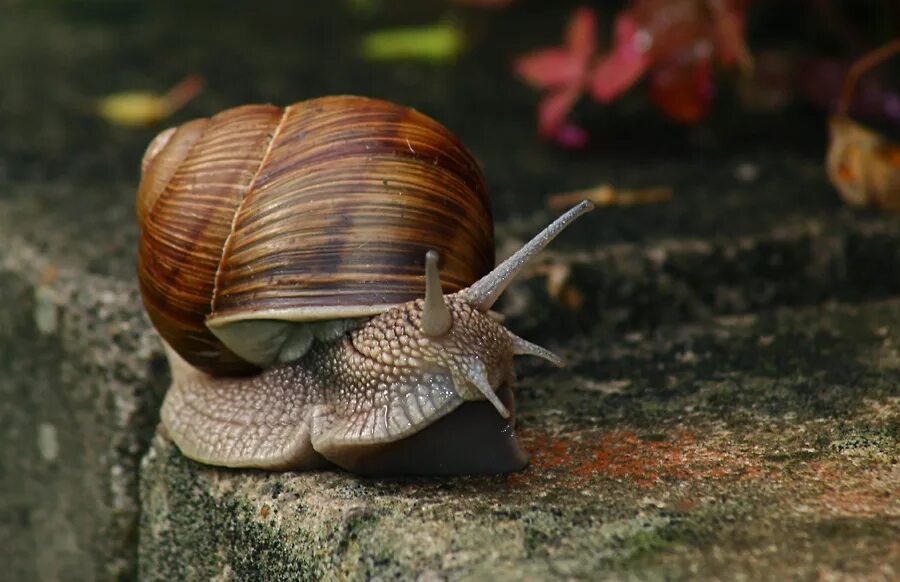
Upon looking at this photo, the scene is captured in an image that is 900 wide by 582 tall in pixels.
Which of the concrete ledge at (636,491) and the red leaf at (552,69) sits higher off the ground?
the red leaf at (552,69)

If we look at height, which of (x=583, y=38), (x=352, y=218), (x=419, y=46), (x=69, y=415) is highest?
(x=583, y=38)

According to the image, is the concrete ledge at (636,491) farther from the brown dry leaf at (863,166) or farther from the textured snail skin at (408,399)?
the brown dry leaf at (863,166)

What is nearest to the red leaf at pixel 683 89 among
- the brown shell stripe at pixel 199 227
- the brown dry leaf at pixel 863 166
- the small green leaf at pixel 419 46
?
the brown dry leaf at pixel 863 166

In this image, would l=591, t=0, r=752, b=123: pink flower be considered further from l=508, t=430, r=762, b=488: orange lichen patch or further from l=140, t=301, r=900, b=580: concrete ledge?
l=508, t=430, r=762, b=488: orange lichen patch

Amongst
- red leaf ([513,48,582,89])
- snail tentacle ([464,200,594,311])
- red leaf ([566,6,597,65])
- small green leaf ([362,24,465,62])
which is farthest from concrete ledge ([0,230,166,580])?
small green leaf ([362,24,465,62])

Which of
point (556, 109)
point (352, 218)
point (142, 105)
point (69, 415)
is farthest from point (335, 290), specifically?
point (142, 105)

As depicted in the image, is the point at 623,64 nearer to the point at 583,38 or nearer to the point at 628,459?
the point at 583,38

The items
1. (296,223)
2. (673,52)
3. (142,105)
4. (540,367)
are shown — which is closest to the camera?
→ (296,223)
